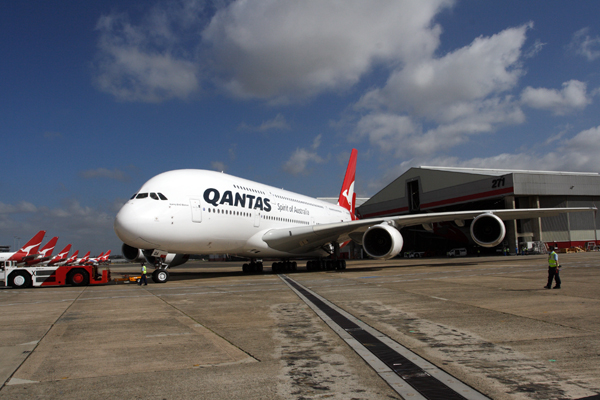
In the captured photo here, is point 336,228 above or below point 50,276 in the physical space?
above

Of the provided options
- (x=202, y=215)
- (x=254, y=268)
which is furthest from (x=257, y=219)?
(x=254, y=268)

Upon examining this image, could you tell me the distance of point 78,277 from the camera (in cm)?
1459

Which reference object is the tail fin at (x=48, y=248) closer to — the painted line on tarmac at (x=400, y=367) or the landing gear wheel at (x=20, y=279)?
the landing gear wheel at (x=20, y=279)

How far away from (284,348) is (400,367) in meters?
1.37

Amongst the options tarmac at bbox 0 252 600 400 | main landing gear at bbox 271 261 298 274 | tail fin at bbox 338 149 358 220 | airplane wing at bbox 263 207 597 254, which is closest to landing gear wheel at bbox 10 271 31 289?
tarmac at bbox 0 252 600 400

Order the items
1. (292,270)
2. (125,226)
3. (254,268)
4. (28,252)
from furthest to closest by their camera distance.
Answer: (28,252) < (292,270) < (254,268) < (125,226)

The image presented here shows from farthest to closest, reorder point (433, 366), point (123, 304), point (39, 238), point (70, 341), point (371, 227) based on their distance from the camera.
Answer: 1. point (39, 238)
2. point (371, 227)
3. point (123, 304)
4. point (70, 341)
5. point (433, 366)

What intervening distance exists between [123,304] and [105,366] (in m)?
5.36

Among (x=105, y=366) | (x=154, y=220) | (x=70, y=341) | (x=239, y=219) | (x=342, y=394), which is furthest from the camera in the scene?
(x=239, y=219)

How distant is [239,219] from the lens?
1662cm

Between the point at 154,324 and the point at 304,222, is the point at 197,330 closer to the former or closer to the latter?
the point at 154,324

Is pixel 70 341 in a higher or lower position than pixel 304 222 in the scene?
lower

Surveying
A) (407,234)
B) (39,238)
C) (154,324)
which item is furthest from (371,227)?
(407,234)

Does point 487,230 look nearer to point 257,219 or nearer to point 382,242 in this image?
point 382,242
